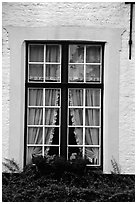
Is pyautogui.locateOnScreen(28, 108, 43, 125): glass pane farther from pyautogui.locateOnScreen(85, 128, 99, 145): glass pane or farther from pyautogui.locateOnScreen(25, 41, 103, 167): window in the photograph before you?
pyautogui.locateOnScreen(85, 128, 99, 145): glass pane

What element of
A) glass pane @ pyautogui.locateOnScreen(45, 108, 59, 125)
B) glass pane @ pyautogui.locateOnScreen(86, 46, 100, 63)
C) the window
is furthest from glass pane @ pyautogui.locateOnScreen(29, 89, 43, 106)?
glass pane @ pyautogui.locateOnScreen(86, 46, 100, 63)

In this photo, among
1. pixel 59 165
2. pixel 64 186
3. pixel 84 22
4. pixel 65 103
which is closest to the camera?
pixel 64 186

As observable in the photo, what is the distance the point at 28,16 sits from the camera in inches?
306

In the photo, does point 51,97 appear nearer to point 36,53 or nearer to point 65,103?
point 65,103

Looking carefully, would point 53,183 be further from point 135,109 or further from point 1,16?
point 1,16

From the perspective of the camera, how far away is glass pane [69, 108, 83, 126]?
26.1ft

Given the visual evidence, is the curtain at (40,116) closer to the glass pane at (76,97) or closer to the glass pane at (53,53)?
the glass pane at (76,97)

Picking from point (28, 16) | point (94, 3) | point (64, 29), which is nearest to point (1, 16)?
point (28, 16)

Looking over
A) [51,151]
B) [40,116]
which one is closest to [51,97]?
[40,116]

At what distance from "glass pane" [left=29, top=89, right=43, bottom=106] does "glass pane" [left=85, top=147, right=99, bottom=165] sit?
1.08 m

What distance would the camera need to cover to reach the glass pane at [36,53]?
26.0 ft

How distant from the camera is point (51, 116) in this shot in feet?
26.1

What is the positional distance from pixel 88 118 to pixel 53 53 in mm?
1201

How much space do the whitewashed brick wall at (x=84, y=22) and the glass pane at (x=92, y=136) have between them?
1.36 feet
